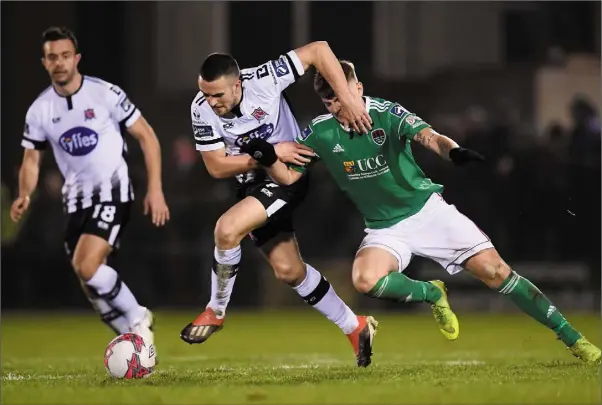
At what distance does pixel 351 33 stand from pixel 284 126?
A: 39.8 ft

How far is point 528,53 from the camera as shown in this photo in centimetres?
2059

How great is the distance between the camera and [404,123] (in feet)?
27.8

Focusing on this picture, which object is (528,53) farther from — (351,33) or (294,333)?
(294,333)

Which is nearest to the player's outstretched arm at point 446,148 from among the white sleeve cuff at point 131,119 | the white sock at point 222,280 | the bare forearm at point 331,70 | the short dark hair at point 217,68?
the bare forearm at point 331,70

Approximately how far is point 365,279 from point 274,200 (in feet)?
3.07

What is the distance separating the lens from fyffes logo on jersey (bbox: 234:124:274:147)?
886 cm

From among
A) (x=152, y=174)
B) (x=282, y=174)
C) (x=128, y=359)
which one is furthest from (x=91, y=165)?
(x=128, y=359)

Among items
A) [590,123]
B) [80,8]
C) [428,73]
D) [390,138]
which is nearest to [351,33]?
[428,73]

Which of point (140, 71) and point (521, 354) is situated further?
point (140, 71)

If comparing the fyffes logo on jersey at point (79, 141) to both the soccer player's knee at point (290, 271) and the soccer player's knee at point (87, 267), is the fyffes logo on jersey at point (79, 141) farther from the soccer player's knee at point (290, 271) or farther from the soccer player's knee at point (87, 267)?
the soccer player's knee at point (290, 271)

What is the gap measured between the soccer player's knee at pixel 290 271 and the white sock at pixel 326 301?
49mm

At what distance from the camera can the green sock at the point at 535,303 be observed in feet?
28.4

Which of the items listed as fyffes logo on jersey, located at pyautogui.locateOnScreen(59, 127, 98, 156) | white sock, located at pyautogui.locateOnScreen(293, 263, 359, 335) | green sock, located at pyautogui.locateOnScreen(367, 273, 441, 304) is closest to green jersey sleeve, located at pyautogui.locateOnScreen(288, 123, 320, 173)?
white sock, located at pyautogui.locateOnScreen(293, 263, 359, 335)

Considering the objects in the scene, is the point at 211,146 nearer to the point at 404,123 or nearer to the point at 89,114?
the point at 404,123
